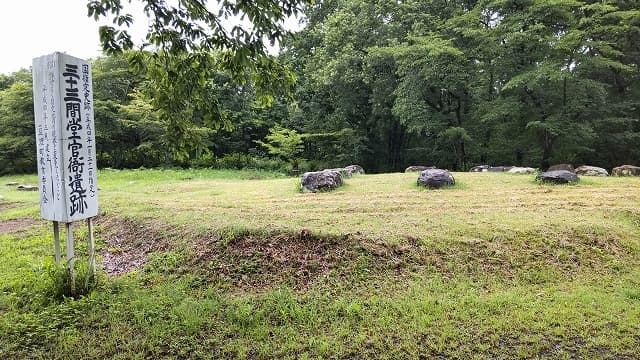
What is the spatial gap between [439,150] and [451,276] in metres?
16.0

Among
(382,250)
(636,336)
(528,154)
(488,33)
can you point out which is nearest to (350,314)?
(382,250)

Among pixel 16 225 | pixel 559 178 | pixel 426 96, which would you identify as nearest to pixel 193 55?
pixel 16 225

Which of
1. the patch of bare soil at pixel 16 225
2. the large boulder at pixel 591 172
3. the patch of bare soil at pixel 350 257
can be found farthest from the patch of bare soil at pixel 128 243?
the large boulder at pixel 591 172

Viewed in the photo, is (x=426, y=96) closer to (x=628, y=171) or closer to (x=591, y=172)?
(x=591, y=172)

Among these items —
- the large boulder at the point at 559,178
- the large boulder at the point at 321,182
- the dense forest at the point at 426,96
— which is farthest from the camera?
the dense forest at the point at 426,96

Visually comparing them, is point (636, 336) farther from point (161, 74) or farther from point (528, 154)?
point (528, 154)

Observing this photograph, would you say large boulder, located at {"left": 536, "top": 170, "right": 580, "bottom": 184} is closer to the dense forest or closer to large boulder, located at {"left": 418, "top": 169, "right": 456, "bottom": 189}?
large boulder, located at {"left": 418, "top": 169, "right": 456, "bottom": 189}

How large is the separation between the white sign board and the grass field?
31.2 inches

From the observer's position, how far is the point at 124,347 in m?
3.18

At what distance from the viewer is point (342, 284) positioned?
424cm

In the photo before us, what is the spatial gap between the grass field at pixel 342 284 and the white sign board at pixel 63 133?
2.60 ft

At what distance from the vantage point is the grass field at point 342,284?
324 centimetres

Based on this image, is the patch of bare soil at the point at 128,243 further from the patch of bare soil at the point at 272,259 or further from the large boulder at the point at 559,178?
the large boulder at the point at 559,178

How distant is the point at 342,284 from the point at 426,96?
14032mm
